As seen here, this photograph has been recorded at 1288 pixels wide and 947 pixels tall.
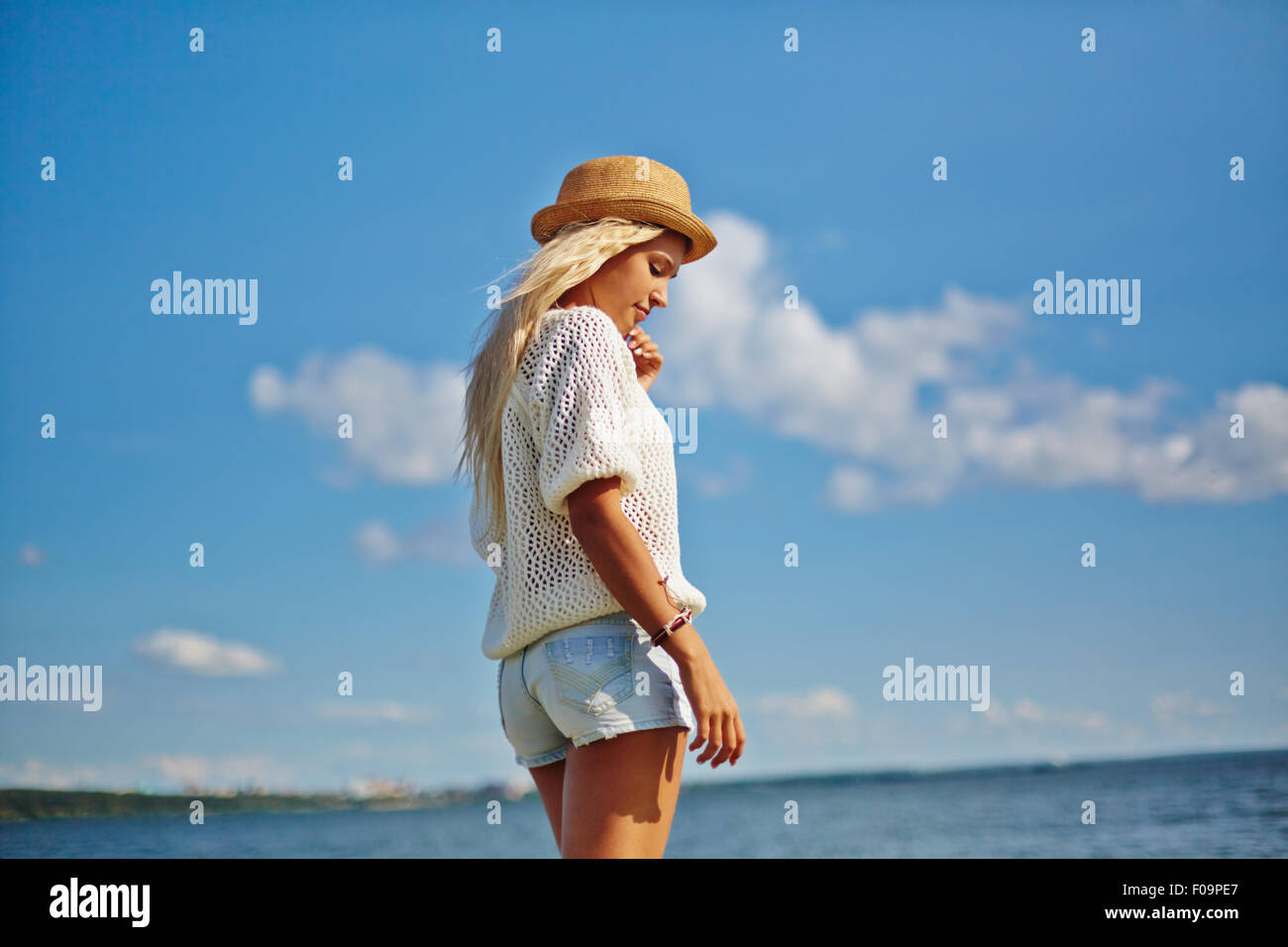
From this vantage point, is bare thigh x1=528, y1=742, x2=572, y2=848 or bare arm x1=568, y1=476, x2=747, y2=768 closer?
bare arm x1=568, y1=476, x2=747, y2=768

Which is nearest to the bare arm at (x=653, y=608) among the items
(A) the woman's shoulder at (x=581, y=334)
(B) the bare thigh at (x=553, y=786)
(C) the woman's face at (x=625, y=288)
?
(A) the woman's shoulder at (x=581, y=334)

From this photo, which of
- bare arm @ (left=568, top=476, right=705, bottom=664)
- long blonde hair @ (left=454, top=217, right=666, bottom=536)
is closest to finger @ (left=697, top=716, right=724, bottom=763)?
bare arm @ (left=568, top=476, right=705, bottom=664)

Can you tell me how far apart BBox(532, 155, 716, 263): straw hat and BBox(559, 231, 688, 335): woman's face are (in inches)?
3.0

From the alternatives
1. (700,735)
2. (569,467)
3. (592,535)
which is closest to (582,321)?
(569,467)

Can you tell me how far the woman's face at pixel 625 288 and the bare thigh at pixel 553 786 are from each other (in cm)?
99

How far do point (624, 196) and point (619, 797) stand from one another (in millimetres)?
1313

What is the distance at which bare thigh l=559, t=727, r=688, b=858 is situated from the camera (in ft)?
6.43

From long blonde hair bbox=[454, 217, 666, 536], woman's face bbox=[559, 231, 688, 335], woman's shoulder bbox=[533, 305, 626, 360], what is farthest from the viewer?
woman's face bbox=[559, 231, 688, 335]

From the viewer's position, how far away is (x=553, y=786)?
7.42 feet

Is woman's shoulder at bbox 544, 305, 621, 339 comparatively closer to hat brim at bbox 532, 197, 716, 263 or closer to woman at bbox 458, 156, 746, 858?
woman at bbox 458, 156, 746, 858

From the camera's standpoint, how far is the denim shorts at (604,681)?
6.49ft
